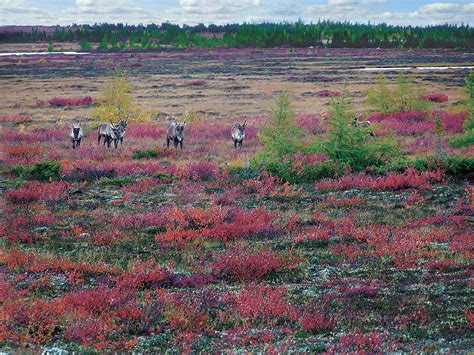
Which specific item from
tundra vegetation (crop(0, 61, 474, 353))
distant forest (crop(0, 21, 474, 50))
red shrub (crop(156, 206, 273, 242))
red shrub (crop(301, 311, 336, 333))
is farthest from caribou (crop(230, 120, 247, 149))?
distant forest (crop(0, 21, 474, 50))

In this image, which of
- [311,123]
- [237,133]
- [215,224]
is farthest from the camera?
[311,123]

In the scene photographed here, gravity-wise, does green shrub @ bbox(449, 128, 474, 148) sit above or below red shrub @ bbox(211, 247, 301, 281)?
above

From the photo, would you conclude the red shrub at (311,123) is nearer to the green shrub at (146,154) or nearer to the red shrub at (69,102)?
the green shrub at (146,154)

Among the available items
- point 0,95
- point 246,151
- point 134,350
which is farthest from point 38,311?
point 0,95

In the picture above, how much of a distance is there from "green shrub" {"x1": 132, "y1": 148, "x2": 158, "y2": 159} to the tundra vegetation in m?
0.14

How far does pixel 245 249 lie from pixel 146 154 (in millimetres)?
12374

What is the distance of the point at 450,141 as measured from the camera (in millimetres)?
22422

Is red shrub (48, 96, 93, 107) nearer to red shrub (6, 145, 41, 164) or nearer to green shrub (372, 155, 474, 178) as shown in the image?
red shrub (6, 145, 41, 164)

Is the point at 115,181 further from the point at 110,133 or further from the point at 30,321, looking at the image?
the point at 30,321

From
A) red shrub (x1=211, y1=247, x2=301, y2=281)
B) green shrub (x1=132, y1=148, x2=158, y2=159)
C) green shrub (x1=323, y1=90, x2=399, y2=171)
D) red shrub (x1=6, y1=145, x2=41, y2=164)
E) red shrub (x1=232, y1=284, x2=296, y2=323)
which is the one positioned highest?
green shrub (x1=323, y1=90, x2=399, y2=171)

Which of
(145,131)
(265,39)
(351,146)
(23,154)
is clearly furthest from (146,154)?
(265,39)

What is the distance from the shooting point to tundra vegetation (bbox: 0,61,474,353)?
265 inches

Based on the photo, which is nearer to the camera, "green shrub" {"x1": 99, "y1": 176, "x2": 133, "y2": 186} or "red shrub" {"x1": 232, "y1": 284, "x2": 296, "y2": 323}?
"red shrub" {"x1": 232, "y1": 284, "x2": 296, "y2": 323}

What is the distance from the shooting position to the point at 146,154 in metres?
21.9
